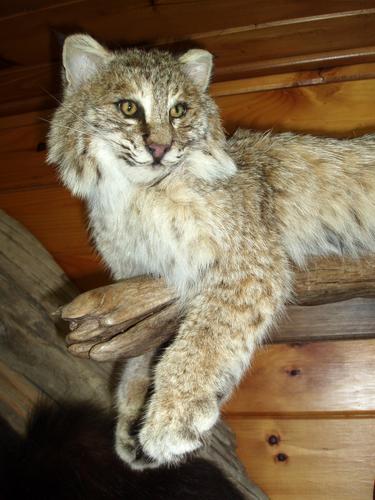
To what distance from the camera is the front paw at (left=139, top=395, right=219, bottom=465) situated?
1.53 m

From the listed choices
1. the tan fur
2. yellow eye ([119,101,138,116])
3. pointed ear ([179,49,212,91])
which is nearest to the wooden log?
the tan fur

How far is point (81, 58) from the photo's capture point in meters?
1.80

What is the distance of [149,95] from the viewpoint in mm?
1715

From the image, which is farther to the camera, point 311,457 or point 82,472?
point 311,457

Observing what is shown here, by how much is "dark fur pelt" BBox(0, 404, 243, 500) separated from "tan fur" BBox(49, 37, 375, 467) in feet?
0.34

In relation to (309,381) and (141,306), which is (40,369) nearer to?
(141,306)

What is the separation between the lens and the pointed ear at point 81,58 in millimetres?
1729

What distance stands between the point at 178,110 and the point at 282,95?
997mm

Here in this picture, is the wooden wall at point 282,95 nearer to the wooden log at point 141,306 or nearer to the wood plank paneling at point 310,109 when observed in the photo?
the wood plank paneling at point 310,109

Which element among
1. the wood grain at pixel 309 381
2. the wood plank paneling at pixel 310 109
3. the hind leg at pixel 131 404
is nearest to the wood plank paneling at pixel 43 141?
the wood plank paneling at pixel 310 109

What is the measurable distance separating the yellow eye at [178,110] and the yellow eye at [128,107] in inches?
5.4

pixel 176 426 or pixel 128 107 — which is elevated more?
pixel 128 107

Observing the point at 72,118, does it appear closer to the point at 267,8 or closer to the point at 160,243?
the point at 160,243

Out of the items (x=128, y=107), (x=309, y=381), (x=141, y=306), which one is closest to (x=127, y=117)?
(x=128, y=107)
